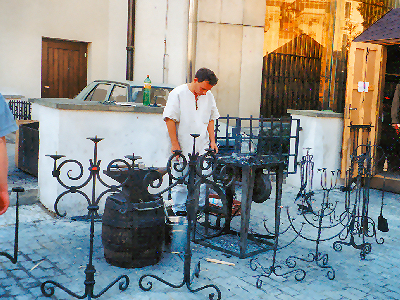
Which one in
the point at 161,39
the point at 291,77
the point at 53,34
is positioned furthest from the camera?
the point at 291,77

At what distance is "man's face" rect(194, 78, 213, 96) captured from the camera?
206 inches

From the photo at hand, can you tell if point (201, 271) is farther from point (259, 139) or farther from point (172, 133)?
point (259, 139)

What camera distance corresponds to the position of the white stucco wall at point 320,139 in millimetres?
8781

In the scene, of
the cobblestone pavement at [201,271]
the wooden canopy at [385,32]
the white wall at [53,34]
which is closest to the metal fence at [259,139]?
the cobblestone pavement at [201,271]

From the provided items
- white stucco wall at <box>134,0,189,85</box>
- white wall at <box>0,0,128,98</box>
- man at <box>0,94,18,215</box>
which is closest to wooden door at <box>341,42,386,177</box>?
white stucco wall at <box>134,0,189,85</box>

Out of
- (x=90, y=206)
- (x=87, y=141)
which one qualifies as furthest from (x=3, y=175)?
(x=87, y=141)

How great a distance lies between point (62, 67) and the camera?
46.7ft

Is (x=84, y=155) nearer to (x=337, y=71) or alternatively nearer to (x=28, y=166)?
(x=28, y=166)

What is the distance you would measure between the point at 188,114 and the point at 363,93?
5.03m

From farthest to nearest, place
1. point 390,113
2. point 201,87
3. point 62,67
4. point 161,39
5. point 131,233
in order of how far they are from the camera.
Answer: point 62,67 → point 161,39 → point 390,113 → point 201,87 → point 131,233

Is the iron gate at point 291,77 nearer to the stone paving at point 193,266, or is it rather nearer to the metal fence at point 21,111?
the metal fence at point 21,111

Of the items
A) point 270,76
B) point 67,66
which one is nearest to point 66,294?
point 270,76

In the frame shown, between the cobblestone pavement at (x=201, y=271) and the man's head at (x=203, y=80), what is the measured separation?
1.69 m

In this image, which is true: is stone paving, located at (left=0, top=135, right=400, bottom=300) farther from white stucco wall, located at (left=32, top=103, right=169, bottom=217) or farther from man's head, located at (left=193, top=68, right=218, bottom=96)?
man's head, located at (left=193, top=68, right=218, bottom=96)
